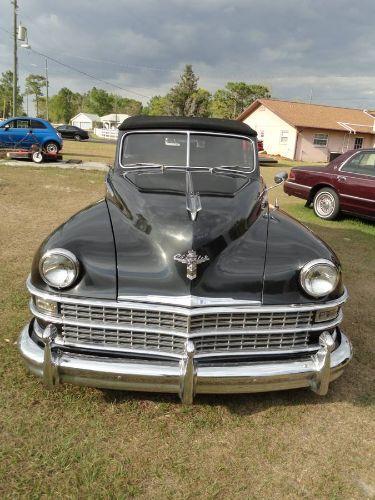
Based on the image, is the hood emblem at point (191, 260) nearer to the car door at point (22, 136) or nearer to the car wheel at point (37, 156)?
the car wheel at point (37, 156)

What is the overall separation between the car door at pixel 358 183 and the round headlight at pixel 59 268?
7064 mm

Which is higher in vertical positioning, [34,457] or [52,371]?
[52,371]

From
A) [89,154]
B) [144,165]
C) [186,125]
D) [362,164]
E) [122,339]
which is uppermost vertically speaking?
[186,125]

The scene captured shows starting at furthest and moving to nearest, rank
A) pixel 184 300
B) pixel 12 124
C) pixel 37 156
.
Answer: pixel 12 124
pixel 37 156
pixel 184 300

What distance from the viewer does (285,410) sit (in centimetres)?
289

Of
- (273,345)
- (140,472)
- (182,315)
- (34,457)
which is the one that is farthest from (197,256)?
(34,457)

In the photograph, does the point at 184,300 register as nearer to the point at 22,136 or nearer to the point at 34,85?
the point at 22,136

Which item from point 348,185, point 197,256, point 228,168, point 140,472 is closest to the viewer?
point 140,472

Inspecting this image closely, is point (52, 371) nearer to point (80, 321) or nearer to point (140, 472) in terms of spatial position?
point (80, 321)

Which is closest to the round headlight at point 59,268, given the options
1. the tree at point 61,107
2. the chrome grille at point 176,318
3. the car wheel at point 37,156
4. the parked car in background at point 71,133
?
the chrome grille at point 176,318

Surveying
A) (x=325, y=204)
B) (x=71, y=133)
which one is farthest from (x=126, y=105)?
(x=325, y=204)

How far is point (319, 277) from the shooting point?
2.65 meters

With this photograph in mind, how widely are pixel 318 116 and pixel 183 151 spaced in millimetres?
31974

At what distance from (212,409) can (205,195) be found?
1551mm
